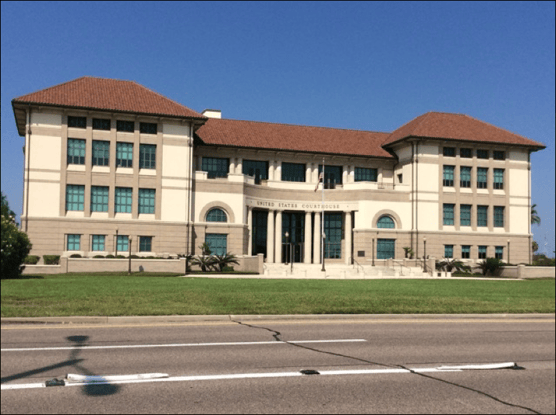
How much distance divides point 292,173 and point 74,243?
2546cm

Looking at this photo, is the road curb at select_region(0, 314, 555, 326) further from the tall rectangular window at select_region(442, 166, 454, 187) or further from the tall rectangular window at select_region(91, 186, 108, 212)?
the tall rectangular window at select_region(442, 166, 454, 187)

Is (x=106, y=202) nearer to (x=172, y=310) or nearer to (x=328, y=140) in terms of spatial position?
(x=328, y=140)

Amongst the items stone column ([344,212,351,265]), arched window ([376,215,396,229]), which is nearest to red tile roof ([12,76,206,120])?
stone column ([344,212,351,265])

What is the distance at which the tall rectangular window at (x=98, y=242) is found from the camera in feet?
174

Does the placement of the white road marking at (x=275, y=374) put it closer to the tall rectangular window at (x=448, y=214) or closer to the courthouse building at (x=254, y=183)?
the courthouse building at (x=254, y=183)

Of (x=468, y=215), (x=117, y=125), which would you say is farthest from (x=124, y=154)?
(x=468, y=215)

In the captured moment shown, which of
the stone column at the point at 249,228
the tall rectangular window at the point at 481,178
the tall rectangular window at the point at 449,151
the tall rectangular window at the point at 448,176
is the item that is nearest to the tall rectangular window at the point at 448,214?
the tall rectangular window at the point at 448,176

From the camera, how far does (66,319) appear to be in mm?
15750

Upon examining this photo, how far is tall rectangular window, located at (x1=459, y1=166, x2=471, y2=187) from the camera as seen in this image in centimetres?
6512

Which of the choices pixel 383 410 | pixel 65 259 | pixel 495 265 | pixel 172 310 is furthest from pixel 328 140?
pixel 383 410

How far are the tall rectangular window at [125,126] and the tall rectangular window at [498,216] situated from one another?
40.7 m

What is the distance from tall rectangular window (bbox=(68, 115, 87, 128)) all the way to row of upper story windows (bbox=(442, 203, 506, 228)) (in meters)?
38.6

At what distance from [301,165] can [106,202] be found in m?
23.1

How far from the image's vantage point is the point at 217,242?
5750 cm
